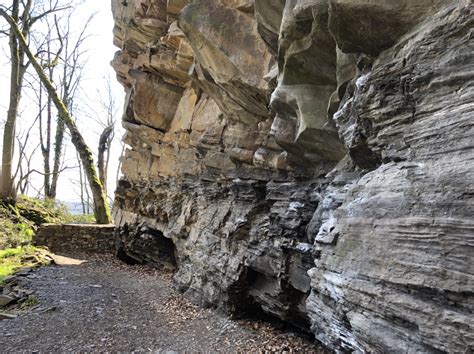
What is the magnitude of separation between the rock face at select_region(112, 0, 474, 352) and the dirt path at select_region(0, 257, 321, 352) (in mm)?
559

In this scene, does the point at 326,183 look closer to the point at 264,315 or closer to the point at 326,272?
the point at 326,272

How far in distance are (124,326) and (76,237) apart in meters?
9.44

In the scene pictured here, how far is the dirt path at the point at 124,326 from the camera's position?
233 inches

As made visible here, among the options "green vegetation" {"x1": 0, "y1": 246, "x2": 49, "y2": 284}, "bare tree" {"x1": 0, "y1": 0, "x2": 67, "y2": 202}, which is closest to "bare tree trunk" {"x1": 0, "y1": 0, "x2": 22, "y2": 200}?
"bare tree" {"x1": 0, "y1": 0, "x2": 67, "y2": 202}

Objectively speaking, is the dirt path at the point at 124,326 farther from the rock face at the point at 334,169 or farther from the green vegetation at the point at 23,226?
the green vegetation at the point at 23,226

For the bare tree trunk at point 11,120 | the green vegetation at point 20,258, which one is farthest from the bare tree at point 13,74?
the green vegetation at point 20,258

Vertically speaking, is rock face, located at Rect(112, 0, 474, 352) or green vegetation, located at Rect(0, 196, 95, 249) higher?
rock face, located at Rect(112, 0, 474, 352)

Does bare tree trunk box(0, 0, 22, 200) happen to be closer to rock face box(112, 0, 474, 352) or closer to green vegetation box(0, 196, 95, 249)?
green vegetation box(0, 196, 95, 249)

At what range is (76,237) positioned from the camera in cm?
1497

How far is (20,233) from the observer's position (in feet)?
46.3

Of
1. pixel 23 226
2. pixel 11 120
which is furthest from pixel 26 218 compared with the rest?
pixel 11 120

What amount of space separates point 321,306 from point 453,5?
348 centimetres

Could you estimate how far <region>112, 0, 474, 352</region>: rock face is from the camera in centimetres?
276

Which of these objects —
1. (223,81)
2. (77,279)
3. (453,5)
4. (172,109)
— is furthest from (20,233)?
(453,5)
